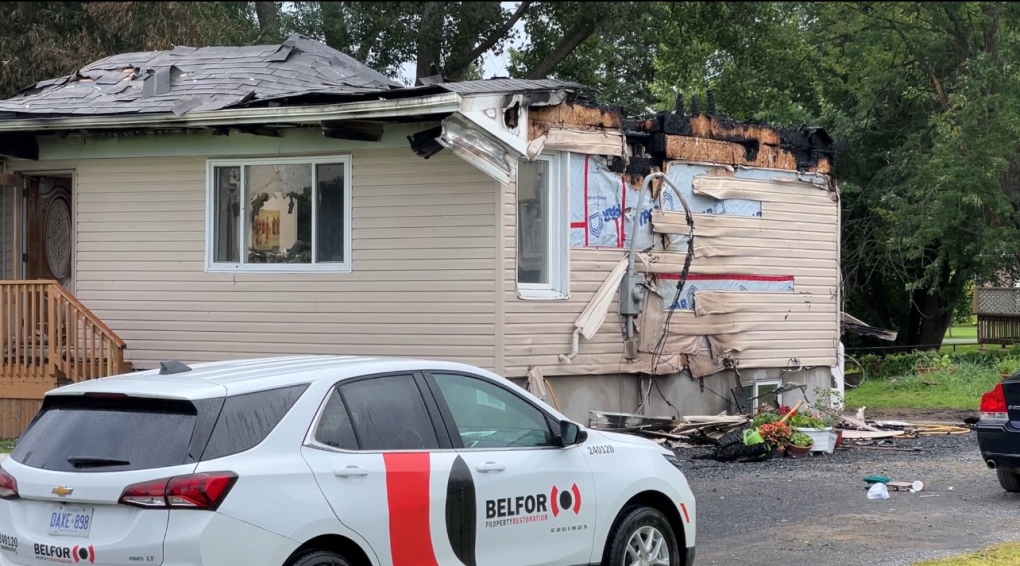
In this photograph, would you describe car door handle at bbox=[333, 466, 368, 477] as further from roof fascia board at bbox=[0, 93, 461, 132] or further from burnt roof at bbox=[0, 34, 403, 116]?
burnt roof at bbox=[0, 34, 403, 116]

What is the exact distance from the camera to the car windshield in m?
5.59

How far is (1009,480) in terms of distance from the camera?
1144 cm

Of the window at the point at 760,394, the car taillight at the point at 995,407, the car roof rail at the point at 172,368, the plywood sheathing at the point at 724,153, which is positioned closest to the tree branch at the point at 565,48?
the plywood sheathing at the point at 724,153

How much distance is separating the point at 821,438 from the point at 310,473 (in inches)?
386

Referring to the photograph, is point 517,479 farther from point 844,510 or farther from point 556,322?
point 556,322

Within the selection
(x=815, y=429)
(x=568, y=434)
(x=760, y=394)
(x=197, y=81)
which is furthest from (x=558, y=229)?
(x=568, y=434)

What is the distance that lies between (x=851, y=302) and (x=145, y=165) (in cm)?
2410

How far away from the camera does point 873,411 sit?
20.3 m

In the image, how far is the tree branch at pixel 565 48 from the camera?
31234 mm

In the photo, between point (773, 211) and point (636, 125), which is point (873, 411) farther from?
point (636, 125)

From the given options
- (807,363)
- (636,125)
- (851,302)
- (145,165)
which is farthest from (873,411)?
(851,302)

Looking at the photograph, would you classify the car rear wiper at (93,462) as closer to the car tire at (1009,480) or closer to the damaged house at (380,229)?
the damaged house at (380,229)

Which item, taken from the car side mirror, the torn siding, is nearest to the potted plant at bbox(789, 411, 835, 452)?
the torn siding

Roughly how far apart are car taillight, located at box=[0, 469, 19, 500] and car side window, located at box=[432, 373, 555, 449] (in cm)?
213
